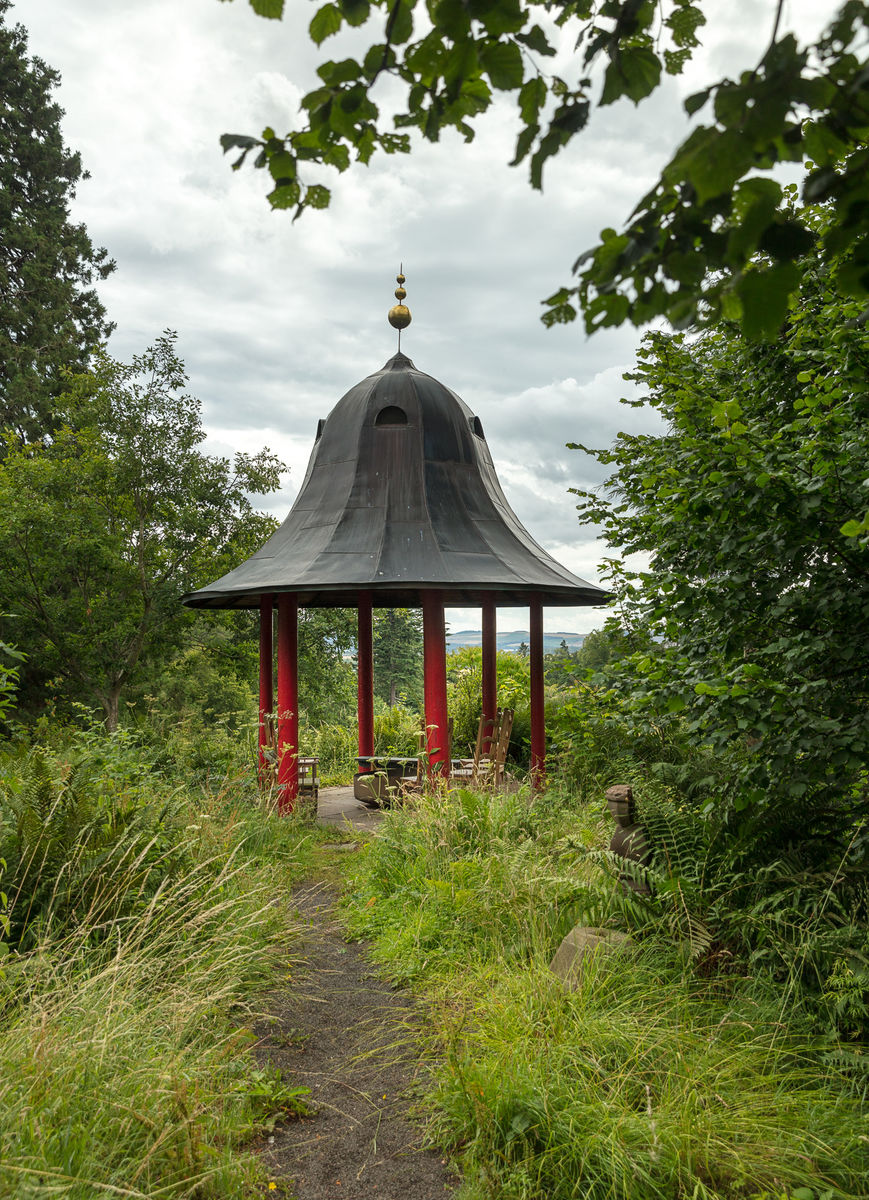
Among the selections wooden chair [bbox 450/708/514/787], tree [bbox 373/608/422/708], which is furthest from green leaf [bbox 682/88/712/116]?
tree [bbox 373/608/422/708]

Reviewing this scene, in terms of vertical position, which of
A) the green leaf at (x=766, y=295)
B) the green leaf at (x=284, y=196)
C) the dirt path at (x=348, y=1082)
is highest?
the green leaf at (x=284, y=196)

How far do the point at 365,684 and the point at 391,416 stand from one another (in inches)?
147

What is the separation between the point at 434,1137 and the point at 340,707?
19.0m

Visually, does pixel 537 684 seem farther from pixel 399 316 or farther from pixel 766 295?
pixel 766 295

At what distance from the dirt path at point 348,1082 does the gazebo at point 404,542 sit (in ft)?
12.0

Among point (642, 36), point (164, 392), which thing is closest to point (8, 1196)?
point (642, 36)

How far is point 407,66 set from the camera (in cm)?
165

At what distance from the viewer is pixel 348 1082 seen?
3324 millimetres

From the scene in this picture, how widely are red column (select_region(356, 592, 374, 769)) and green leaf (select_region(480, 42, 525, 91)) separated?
32.0ft

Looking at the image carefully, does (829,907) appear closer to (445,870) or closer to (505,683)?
(445,870)

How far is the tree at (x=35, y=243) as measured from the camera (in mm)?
18109

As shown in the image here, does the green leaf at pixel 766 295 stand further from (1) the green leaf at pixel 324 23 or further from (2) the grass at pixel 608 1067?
(2) the grass at pixel 608 1067

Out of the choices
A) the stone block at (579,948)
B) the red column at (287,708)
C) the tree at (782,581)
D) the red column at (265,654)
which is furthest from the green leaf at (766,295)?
the red column at (265,654)

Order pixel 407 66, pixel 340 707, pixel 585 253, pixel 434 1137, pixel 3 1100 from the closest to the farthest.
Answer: pixel 585 253, pixel 407 66, pixel 3 1100, pixel 434 1137, pixel 340 707
